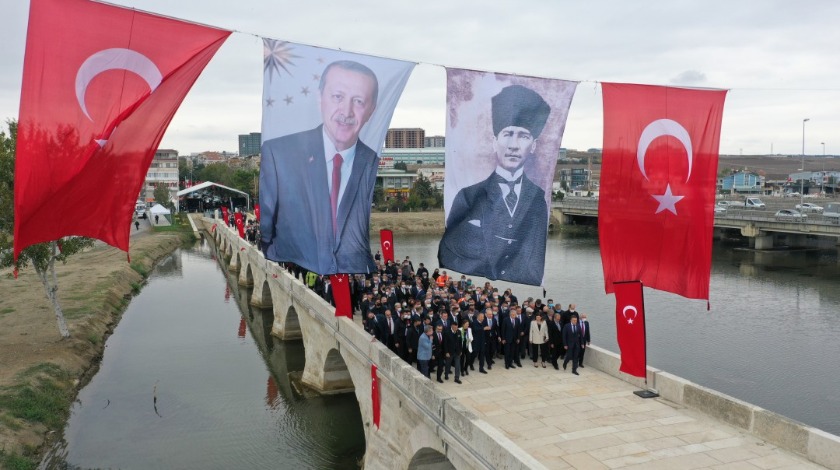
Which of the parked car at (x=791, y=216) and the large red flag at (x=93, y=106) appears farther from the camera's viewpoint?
the parked car at (x=791, y=216)

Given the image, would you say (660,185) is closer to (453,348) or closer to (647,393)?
(647,393)

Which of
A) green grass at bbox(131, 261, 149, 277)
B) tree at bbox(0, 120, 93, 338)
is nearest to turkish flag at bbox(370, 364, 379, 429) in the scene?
tree at bbox(0, 120, 93, 338)

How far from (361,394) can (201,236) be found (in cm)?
7558

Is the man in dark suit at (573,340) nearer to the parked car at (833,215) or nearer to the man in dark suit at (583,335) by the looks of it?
the man in dark suit at (583,335)

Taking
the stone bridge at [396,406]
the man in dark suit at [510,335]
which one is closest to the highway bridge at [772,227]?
the stone bridge at [396,406]

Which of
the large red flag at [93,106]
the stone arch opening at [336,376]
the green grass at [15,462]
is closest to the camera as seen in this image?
the large red flag at [93,106]

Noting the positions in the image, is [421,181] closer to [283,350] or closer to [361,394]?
[283,350]

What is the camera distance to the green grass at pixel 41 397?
1948 centimetres

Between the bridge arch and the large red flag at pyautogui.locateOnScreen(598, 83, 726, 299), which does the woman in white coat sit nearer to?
→ the large red flag at pyautogui.locateOnScreen(598, 83, 726, 299)

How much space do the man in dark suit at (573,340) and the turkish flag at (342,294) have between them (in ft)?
21.1

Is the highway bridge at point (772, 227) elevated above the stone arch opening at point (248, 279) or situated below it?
above

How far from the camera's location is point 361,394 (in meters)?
17.6

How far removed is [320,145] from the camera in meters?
12.8

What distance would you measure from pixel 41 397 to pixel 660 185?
1958cm
